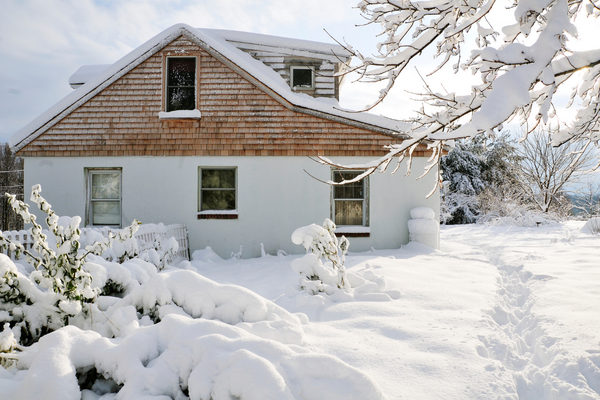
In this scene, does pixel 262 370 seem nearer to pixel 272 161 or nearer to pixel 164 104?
pixel 272 161

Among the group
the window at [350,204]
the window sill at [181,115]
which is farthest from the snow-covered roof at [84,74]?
the window at [350,204]

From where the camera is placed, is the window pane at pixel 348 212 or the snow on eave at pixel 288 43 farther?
the snow on eave at pixel 288 43

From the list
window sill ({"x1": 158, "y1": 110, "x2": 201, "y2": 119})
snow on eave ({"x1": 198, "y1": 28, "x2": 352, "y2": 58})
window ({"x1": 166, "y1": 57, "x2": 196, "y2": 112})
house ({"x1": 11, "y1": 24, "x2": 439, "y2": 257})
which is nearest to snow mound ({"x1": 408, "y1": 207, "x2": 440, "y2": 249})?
house ({"x1": 11, "y1": 24, "x2": 439, "y2": 257})

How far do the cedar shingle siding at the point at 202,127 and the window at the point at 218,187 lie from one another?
56 cm

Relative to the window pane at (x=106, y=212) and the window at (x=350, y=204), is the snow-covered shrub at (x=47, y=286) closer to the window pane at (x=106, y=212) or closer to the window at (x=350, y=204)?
the window pane at (x=106, y=212)

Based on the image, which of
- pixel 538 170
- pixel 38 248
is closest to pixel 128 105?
pixel 38 248

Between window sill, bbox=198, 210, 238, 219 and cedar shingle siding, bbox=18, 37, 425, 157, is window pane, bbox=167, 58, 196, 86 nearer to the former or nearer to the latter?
cedar shingle siding, bbox=18, 37, 425, 157

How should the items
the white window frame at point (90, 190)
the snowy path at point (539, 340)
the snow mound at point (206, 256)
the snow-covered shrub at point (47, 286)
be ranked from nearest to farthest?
1. the snowy path at point (539, 340)
2. the snow-covered shrub at point (47, 286)
3. the snow mound at point (206, 256)
4. the white window frame at point (90, 190)

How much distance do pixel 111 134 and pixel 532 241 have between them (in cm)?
1295

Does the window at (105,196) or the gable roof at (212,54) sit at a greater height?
the gable roof at (212,54)

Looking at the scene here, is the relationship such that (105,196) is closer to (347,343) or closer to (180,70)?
(180,70)

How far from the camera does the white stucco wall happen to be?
9.05m

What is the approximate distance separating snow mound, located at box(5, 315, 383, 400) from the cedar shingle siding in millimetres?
6948

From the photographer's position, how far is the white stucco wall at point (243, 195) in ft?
29.7
